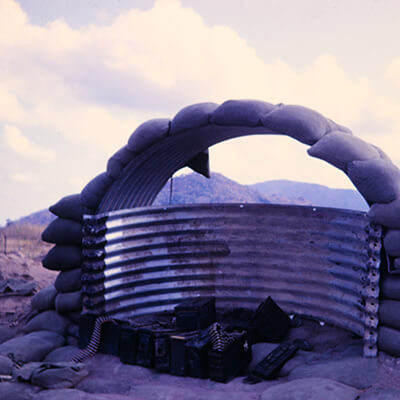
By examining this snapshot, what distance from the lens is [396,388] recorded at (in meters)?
4.73

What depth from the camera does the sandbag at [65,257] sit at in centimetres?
762

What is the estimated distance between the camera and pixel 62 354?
6.80m

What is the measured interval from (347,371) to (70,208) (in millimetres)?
5002

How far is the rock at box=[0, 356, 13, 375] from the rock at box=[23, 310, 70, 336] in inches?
60.5

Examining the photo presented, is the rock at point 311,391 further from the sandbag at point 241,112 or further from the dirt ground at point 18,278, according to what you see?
the dirt ground at point 18,278

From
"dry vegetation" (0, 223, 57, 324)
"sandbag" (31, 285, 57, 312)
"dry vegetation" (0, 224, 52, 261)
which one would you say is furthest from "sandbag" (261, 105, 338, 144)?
"dry vegetation" (0, 224, 52, 261)

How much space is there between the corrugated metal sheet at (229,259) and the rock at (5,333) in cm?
180

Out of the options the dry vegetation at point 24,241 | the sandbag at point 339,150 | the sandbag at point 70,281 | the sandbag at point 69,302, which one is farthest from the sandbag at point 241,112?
the dry vegetation at point 24,241

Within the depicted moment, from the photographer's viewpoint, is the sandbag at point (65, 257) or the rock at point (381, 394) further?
the sandbag at point (65, 257)

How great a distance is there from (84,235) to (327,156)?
3.91 m

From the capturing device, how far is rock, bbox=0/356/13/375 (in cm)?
581

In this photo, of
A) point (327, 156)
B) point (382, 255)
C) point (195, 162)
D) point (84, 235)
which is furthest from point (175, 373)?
point (195, 162)

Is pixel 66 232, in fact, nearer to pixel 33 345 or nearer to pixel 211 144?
pixel 33 345

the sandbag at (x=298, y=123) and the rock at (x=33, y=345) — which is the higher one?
the sandbag at (x=298, y=123)
